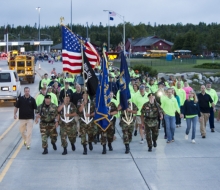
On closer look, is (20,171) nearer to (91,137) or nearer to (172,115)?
(91,137)

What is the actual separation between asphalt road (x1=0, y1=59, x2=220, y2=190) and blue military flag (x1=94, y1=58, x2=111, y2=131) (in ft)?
2.77

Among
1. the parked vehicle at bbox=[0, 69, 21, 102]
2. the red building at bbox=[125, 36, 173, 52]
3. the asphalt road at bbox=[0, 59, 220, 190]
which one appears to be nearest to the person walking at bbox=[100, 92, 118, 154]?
the asphalt road at bbox=[0, 59, 220, 190]

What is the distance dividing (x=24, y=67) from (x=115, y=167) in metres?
35.3

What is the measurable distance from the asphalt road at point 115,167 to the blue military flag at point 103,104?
0.84 meters

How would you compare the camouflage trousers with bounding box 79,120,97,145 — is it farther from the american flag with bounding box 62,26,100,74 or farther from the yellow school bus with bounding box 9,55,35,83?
the yellow school bus with bounding box 9,55,35,83

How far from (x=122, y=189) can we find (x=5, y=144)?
6078 mm

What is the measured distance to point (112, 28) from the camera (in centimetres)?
18112

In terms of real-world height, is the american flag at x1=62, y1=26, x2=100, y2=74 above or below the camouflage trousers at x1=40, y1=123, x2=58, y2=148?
above

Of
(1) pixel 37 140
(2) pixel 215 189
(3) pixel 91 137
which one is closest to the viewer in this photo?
(2) pixel 215 189

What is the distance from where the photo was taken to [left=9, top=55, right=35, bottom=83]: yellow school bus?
150ft

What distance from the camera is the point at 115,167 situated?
11.6 meters

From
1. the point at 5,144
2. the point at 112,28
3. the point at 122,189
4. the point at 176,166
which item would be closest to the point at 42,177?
the point at 122,189

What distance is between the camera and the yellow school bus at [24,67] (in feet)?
150

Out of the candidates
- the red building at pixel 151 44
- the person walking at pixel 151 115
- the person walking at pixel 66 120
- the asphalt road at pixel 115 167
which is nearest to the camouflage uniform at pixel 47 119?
the person walking at pixel 66 120
